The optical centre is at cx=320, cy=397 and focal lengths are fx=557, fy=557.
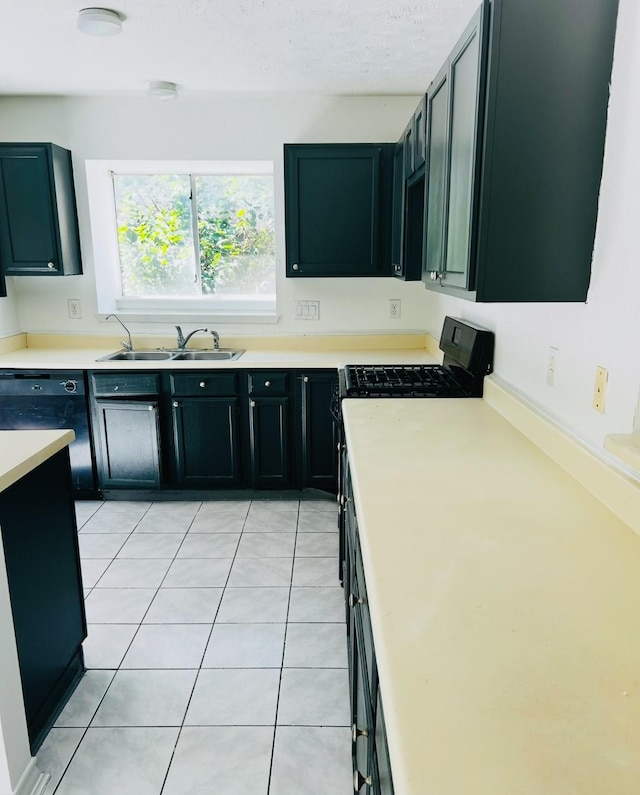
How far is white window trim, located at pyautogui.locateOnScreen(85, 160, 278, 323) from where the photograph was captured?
12.0 feet

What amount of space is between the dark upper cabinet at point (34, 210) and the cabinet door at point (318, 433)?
5.62 ft

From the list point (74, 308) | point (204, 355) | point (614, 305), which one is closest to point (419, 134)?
point (614, 305)

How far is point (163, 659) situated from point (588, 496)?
1611mm

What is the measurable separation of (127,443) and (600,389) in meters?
2.70

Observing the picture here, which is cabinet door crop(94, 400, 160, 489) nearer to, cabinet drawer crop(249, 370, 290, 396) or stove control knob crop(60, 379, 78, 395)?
stove control knob crop(60, 379, 78, 395)

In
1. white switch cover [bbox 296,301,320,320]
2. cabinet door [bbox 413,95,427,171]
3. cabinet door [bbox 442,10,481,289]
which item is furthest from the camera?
white switch cover [bbox 296,301,320,320]

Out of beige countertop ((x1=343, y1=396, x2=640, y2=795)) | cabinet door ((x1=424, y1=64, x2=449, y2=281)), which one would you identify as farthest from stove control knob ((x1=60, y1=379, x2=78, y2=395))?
beige countertop ((x1=343, y1=396, x2=640, y2=795))

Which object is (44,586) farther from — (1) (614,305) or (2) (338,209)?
(2) (338,209)

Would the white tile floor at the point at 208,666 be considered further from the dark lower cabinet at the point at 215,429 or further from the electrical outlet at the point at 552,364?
the electrical outlet at the point at 552,364

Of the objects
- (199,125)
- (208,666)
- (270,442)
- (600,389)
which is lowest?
(208,666)

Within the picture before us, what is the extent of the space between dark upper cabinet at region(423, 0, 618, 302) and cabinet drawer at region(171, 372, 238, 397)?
1.92m

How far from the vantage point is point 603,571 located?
1.05 m

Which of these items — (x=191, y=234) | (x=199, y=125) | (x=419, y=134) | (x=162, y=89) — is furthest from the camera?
(x=191, y=234)

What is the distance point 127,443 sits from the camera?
3.36m
